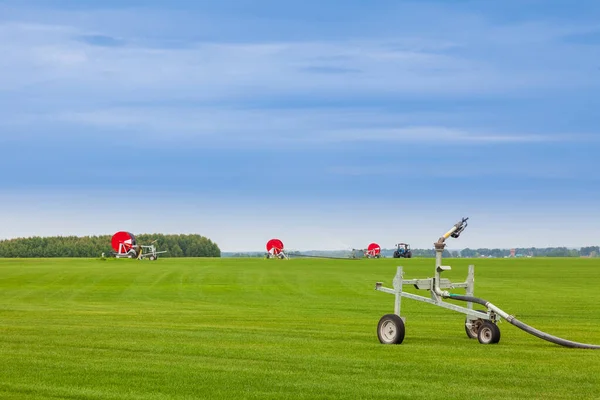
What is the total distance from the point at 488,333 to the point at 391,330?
6.99 feet

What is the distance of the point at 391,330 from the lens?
19547 mm

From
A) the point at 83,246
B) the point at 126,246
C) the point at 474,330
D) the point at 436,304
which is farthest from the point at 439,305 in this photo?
the point at 83,246

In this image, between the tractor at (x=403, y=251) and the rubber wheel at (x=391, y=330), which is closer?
the rubber wheel at (x=391, y=330)

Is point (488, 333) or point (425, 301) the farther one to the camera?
point (488, 333)

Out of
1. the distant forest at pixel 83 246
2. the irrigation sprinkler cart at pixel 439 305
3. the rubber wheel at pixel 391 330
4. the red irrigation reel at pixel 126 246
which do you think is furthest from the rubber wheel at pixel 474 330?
the distant forest at pixel 83 246

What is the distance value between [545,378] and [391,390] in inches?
115

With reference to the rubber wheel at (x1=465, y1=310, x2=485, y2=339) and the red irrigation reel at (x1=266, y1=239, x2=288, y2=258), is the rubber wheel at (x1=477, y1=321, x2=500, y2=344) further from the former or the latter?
the red irrigation reel at (x1=266, y1=239, x2=288, y2=258)

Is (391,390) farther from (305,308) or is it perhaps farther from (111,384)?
(305,308)

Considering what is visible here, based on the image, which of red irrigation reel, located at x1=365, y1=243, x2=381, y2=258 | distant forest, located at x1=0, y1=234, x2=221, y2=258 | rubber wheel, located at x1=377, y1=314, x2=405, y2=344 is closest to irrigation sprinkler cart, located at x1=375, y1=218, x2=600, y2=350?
rubber wheel, located at x1=377, y1=314, x2=405, y2=344

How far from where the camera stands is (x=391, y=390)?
13734mm

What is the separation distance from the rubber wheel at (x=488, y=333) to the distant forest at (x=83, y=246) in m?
134

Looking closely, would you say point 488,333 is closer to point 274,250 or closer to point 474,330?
point 474,330

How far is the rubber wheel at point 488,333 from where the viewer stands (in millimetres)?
19688

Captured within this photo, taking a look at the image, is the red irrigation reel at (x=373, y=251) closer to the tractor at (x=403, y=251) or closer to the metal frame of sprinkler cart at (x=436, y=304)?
the tractor at (x=403, y=251)
